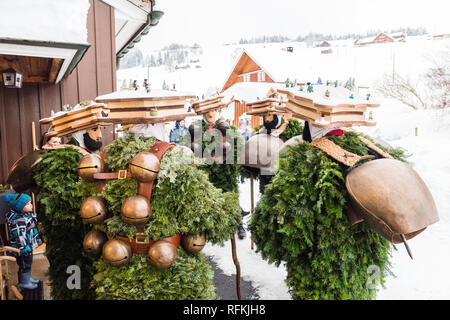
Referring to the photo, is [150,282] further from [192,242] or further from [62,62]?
[62,62]

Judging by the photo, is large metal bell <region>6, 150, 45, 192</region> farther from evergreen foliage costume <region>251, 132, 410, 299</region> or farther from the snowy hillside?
evergreen foliage costume <region>251, 132, 410, 299</region>

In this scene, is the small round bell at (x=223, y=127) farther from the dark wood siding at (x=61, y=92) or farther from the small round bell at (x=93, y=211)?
the small round bell at (x=93, y=211)

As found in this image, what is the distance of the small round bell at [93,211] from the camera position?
2.41 metres

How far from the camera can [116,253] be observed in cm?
232

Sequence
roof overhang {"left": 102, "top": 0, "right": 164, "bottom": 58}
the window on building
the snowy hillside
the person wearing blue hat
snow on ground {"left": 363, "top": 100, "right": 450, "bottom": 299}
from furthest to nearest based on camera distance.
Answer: the window on building → the snowy hillside → roof overhang {"left": 102, "top": 0, "right": 164, "bottom": 58} → the person wearing blue hat → snow on ground {"left": 363, "top": 100, "right": 450, "bottom": 299}

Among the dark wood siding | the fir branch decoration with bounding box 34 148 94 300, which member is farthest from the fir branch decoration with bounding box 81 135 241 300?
the dark wood siding

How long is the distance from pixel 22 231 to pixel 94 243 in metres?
2.14

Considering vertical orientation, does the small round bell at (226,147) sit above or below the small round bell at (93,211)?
above

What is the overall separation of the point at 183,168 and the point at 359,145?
1434mm

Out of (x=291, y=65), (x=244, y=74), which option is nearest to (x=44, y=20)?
(x=291, y=65)

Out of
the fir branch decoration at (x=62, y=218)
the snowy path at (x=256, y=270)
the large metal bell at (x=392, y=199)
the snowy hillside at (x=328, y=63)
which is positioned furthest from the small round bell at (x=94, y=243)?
the large metal bell at (x=392, y=199)

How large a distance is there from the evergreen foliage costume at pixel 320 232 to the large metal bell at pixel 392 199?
0.19 m

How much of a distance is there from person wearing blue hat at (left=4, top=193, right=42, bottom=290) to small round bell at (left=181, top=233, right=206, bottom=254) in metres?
2.64

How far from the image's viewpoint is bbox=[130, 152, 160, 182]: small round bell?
2240 millimetres
